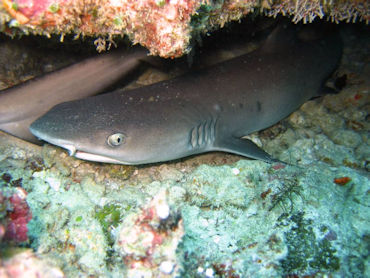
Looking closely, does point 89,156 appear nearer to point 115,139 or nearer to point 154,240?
point 115,139

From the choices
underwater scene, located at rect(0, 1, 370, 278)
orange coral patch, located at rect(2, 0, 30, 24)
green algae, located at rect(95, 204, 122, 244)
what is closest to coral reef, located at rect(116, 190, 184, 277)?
underwater scene, located at rect(0, 1, 370, 278)

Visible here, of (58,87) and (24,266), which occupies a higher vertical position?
(58,87)

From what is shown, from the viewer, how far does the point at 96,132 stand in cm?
235

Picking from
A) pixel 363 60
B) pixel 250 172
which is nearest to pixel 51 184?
pixel 250 172

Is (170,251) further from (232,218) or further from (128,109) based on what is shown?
(128,109)

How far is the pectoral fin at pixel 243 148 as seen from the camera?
300cm

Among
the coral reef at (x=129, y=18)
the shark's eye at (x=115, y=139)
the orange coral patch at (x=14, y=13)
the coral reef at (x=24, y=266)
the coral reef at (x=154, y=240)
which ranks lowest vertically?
the coral reef at (x=24, y=266)

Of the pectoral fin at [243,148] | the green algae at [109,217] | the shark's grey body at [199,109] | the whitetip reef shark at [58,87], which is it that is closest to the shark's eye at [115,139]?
the shark's grey body at [199,109]

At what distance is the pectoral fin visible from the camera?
300cm

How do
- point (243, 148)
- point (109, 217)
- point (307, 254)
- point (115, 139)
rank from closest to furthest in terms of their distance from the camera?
point (307, 254)
point (109, 217)
point (115, 139)
point (243, 148)

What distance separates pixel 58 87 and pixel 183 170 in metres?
1.71

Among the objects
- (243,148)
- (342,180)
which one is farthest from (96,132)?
(342,180)

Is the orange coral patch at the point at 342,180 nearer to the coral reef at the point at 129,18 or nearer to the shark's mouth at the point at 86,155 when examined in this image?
the coral reef at the point at 129,18

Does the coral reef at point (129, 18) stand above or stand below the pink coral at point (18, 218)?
above
